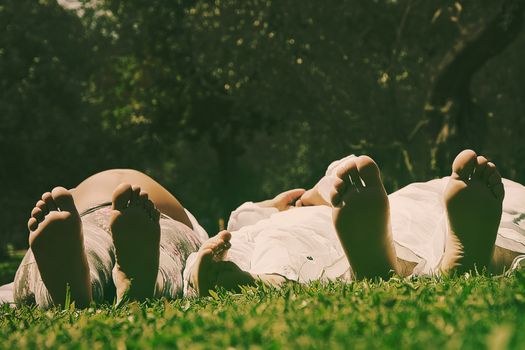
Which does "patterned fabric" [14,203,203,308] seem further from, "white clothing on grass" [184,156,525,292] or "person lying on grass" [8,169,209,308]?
"white clothing on grass" [184,156,525,292]

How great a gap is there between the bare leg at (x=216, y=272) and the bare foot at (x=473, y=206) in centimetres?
104

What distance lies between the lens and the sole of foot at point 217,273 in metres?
4.23

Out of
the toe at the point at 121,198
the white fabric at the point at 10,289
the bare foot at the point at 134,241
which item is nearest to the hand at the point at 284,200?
the white fabric at the point at 10,289

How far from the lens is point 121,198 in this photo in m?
4.17

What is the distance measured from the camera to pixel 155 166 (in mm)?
35781

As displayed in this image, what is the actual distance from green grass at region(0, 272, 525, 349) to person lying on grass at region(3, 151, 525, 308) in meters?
0.26

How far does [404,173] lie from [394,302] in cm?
1539

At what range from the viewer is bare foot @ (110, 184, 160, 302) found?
4.12m

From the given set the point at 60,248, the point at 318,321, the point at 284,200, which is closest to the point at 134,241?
the point at 60,248

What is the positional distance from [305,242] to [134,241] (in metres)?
1.17

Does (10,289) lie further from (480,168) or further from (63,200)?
(480,168)

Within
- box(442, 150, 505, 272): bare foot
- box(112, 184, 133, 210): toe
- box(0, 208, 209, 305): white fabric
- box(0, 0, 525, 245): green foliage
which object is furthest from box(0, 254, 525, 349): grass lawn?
box(0, 0, 525, 245): green foliage

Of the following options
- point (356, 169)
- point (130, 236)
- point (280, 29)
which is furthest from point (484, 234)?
point (280, 29)

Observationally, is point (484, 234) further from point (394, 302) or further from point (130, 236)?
point (130, 236)
